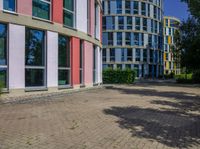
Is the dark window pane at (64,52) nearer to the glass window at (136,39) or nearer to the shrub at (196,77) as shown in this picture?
the shrub at (196,77)

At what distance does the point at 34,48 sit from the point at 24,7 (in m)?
2.09

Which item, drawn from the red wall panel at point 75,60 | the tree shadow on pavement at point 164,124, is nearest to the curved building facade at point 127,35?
the red wall panel at point 75,60

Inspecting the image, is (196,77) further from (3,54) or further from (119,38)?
(3,54)

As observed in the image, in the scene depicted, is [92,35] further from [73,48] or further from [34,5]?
[34,5]

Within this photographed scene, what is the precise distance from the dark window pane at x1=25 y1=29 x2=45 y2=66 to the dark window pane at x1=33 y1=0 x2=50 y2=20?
0.92 m

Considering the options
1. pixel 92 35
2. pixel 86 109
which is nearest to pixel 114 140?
pixel 86 109

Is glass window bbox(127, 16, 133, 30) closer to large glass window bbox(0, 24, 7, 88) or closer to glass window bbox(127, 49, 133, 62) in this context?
glass window bbox(127, 49, 133, 62)

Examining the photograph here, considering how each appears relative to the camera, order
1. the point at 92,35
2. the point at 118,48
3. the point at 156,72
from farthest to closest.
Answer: the point at 156,72 < the point at 118,48 < the point at 92,35

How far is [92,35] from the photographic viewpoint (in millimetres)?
22250

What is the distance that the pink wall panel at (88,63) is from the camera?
67.3 feet

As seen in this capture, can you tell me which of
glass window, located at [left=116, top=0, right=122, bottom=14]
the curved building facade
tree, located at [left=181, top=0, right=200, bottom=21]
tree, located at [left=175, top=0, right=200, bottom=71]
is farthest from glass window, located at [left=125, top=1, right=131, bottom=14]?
tree, located at [left=181, top=0, right=200, bottom=21]

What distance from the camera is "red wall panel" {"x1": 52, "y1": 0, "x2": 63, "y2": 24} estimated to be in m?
16.4

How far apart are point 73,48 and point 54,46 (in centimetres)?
214

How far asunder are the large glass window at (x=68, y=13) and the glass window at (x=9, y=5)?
404 centimetres
